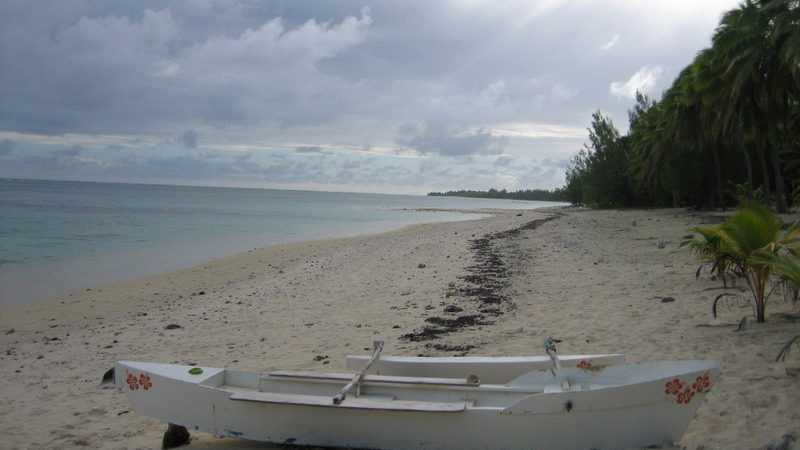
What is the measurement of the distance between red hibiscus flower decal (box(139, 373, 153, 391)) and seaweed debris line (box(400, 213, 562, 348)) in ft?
11.5

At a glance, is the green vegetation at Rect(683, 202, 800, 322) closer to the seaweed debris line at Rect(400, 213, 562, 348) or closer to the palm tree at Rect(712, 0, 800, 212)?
the seaweed debris line at Rect(400, 213, 562, 348)

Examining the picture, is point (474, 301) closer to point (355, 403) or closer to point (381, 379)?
point (381, 379)

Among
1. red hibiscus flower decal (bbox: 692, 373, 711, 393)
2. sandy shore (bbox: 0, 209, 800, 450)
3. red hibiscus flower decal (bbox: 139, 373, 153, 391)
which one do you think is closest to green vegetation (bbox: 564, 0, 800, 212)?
sandy shore (bbox: 0, 209, 800, 450)

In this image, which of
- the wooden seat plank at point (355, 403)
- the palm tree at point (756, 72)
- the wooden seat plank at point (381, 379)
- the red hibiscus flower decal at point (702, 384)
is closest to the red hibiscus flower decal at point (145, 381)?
the wooden seat plank at point (355, 403)

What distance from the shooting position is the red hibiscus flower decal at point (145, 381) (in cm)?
452

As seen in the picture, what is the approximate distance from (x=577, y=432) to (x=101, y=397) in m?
4.71

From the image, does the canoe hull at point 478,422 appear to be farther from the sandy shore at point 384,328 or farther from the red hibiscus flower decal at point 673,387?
the sandy shore at point 384,328

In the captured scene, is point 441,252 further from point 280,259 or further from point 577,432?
point 577,432

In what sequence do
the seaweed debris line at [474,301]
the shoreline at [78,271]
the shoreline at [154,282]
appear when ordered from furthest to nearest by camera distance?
1. the shoreline at [78,271]
2. the shoreline at [154,282]
3. the seaweed debris line at [474,301]

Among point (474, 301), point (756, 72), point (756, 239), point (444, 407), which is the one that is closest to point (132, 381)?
point (444, 407)

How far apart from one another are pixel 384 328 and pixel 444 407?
4.45 meters

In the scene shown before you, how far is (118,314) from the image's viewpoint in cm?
1095

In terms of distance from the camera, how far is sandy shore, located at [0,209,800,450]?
4.91m

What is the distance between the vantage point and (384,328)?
838cm
